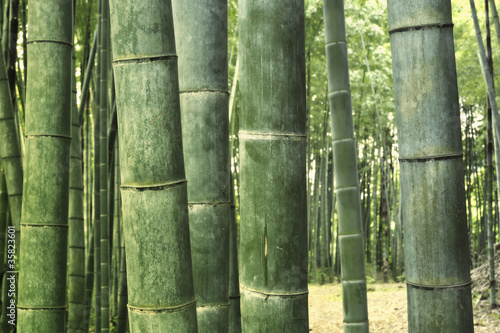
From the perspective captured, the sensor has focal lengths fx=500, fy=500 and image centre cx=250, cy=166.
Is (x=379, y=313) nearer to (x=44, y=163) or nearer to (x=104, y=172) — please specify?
(x=104, y=172)

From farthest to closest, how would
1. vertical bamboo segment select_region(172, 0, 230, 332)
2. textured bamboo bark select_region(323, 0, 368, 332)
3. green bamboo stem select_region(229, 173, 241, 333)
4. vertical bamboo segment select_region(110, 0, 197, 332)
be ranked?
textured bamboo bark select_region(323, 0, 368, 332) → green bamboo stem select_region(229, 173, 241, 333) → vertical bamboo segment select_region(172, 0, 230, 332) → vertical bamboo segment select_region(110, 0, 197, 332)

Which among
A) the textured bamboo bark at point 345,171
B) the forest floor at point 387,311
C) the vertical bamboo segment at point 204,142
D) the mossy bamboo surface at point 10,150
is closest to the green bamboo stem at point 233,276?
the vertical bamboo segment at point 204,142

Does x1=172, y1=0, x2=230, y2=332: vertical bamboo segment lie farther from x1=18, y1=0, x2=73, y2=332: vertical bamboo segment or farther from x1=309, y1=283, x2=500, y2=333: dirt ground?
x1=309, y1=283, x2=500, y2=333: dirt ground

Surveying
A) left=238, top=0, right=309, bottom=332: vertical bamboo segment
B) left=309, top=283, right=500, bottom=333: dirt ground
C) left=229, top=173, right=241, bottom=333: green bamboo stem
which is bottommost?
left=309, top=283, right=500, bottom=333: dirt ground

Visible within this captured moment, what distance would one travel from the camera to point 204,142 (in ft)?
3.69

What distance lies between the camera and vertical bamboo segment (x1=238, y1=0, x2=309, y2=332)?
3.11ft

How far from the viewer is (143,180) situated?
804 millimetres

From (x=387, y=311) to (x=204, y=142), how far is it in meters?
5.07

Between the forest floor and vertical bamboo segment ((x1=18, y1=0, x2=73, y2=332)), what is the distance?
148 inches

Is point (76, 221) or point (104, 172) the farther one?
point (104, 172)

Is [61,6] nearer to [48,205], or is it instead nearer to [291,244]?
[48,205]

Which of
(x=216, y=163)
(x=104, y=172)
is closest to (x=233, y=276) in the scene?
(x=216, y=163)

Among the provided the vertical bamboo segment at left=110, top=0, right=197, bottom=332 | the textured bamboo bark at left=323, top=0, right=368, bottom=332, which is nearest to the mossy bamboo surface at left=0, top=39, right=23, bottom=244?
the vertical bamboo segment at left=110, top=0, right=197, bottom=332

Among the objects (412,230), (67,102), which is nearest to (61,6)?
(67,102)
